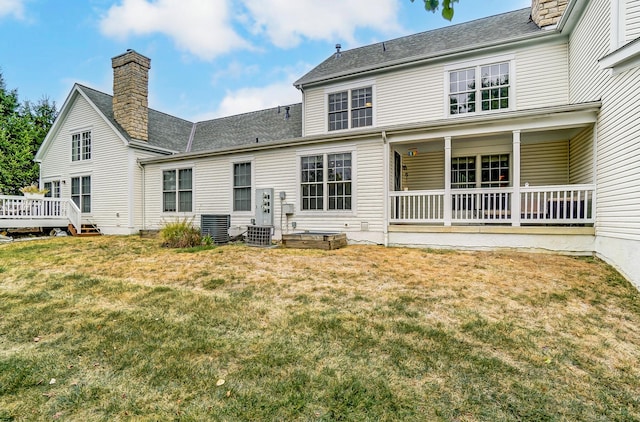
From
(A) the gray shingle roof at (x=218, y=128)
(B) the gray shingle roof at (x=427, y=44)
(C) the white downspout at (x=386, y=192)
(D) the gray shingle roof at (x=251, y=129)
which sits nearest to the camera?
(C) the white downspout at (x=386, y=192)

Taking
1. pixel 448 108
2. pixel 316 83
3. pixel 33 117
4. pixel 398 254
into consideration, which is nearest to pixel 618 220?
pixel 398 254

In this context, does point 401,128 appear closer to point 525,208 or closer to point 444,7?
point 525,208

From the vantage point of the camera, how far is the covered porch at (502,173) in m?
7.08

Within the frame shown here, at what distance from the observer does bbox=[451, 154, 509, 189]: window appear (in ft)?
33.1

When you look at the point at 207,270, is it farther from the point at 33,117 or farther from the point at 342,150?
the point at 33,117

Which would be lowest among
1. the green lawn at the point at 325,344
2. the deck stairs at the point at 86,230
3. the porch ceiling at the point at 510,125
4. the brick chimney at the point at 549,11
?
the green lawn at the point at 325,344

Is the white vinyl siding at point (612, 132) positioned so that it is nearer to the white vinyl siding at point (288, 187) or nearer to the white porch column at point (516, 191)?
the white porch column at point (516, 191)

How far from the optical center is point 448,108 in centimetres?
994

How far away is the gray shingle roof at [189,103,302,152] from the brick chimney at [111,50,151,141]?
267 cm

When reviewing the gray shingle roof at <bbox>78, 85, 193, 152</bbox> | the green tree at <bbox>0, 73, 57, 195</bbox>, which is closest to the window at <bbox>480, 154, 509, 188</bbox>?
the gray shingle roof at <bbox>78, 85, 193, 152</bbox>

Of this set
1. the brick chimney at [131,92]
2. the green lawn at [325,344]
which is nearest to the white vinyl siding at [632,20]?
the green lawn at [325,344]

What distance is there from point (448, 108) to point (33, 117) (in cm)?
2828

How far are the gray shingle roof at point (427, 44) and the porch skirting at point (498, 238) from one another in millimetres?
5751

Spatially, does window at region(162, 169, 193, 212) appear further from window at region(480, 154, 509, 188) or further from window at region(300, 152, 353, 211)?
window at region(480, 154, 509, 188)
